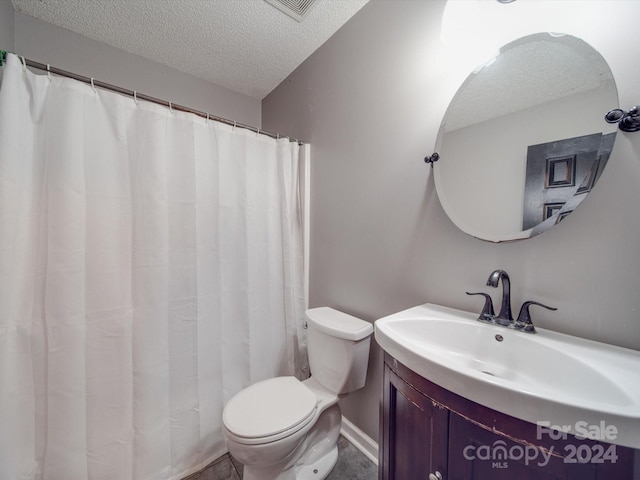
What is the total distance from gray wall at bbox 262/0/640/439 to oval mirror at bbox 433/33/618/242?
0.13 ft

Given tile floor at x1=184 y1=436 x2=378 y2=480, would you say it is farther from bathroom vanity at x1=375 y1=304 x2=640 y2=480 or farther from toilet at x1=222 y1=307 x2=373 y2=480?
bathroom vanity at x1=375 y1=304 x2=640 y2=480

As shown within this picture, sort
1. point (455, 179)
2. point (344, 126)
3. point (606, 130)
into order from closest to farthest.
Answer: point (606, 130) → point (455, 179) → point (344, 126)

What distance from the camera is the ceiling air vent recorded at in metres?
1.24

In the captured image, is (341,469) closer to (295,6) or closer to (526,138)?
(526,138)

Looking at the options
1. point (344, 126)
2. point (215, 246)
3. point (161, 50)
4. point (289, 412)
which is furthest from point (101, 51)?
point (289, 412)

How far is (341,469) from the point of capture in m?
1.20

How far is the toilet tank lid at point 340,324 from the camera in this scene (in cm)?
112

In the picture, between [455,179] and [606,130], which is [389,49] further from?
[606,130]

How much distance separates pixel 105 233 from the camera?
40.8 inches

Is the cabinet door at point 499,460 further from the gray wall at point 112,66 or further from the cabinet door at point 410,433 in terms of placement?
the gray wall at point 112,66

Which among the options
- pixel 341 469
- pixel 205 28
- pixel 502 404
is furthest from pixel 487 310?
pixel 205 28

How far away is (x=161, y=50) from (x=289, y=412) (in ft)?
7.51

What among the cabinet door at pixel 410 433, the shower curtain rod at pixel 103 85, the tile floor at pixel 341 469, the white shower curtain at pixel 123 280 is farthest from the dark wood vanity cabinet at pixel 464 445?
the shower curtain rod at pixel 103 85

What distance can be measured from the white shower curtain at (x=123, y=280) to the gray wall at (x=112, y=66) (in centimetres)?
80
